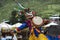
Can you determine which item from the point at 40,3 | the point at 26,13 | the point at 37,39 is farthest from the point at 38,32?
the point at 40,3

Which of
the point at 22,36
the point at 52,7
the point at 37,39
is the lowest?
the point at 52,7

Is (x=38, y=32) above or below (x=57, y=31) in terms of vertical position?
above

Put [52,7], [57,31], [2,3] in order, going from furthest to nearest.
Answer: [2,3], [52,7], [57,31]

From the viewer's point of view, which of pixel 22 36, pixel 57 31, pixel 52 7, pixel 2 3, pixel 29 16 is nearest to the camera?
pixel 29 16

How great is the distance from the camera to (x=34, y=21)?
4.91 meters

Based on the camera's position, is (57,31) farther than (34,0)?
No

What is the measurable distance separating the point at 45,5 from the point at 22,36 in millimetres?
14254

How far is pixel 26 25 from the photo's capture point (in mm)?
4957

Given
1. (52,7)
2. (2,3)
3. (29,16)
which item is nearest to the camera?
(29,16)

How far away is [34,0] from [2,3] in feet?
10.8

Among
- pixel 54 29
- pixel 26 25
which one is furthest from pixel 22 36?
pixel 26 25

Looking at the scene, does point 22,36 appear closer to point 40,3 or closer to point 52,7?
point 52,7

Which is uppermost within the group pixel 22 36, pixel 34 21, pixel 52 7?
pixel 34 21

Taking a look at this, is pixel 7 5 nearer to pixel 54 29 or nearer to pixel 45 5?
pixel 45 5
